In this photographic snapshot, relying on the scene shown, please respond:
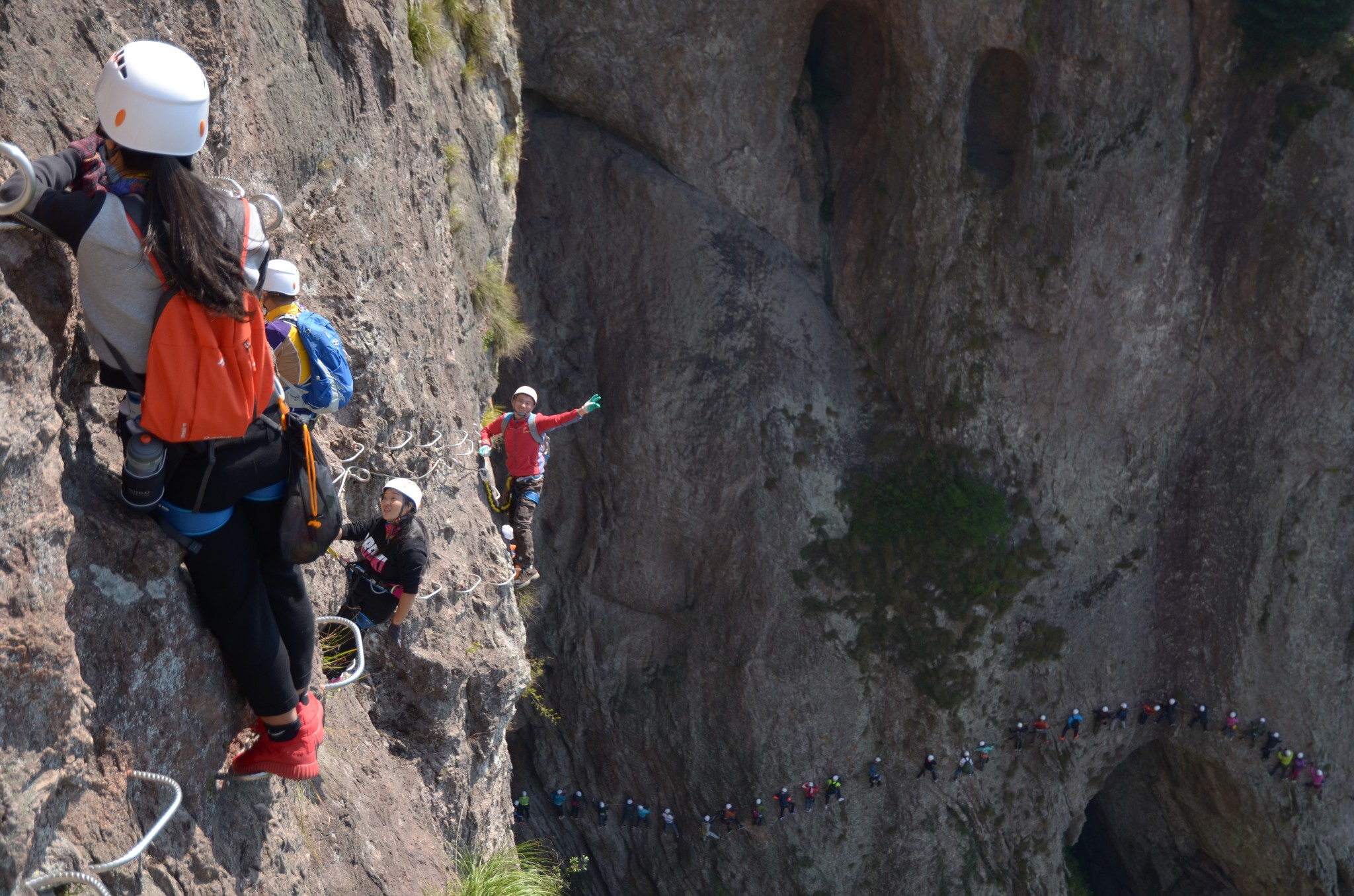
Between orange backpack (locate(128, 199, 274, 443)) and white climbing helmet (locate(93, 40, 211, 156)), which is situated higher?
white climbing helmet (locate(93, 40, 211, 156))

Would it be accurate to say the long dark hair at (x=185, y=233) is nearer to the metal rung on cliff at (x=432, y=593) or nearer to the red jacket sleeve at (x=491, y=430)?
the metal rung on cliff at (x=432, y=593)

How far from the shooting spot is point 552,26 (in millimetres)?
15781

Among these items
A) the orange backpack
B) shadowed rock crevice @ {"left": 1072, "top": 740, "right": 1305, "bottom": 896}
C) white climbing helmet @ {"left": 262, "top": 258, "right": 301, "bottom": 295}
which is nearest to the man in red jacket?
white climbing helmet @ {"left": 262, "top": 258, "right": 301, "bottom": 295}

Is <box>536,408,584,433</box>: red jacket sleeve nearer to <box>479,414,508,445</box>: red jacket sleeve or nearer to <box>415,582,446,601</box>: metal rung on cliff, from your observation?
<box>479,414,508,445</box>: red jacket sleeve

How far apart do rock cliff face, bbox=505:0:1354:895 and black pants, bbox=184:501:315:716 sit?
1305cm

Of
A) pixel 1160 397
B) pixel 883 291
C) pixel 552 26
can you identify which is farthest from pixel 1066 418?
pixel 552 26

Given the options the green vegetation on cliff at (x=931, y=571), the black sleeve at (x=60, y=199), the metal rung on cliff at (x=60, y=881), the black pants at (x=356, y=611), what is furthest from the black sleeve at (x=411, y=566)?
the green vegetation on cliff at (x=931, y=571)

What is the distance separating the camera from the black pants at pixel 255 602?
3.43 m

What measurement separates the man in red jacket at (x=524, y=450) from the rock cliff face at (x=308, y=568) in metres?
0.54

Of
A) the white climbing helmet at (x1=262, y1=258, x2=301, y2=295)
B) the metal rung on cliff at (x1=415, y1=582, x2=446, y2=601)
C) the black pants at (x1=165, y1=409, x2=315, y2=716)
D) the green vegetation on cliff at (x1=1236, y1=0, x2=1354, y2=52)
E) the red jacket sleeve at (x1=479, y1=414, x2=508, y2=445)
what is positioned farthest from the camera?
the green vegetation on cliff at (x1=1236, y1=0, x2=1354, y2=52)


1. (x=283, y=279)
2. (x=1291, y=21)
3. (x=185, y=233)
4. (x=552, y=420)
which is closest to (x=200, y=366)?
(x=185, y=233)

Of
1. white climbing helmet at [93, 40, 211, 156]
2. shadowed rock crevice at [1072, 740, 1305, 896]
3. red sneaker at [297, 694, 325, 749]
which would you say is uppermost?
white climbing helmet at [93, 40, 211, 156]

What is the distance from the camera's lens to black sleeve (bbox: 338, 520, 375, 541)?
5.56m

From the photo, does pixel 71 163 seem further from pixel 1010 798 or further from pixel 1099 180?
pixel 1010 798
